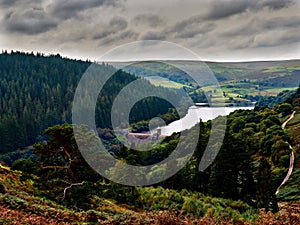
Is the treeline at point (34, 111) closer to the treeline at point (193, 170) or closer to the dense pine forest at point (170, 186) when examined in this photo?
the treeline at point (193, 170)

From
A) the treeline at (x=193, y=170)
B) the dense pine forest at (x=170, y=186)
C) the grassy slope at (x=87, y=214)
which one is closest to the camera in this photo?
the grassy slope at (x=87, y=214)

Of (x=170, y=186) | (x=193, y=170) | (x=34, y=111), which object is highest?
(x=193, y=170)

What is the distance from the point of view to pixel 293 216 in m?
10.4

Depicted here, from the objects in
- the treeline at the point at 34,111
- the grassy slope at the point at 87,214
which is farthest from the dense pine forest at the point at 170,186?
the treeline at the point at 34,111

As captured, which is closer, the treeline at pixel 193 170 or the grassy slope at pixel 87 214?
the grassy slope at pixel 87 214

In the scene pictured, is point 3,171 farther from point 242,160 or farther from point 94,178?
point 242,160

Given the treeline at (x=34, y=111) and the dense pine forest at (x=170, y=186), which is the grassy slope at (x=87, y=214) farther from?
the treeline at (x=34, y=111)

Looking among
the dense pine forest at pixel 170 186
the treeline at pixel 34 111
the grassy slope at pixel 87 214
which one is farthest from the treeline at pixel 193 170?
the treeline at pixel 34 111

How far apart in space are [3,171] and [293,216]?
1982cm

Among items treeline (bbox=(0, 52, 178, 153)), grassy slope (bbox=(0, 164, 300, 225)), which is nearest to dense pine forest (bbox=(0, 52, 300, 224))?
grassy slope (bbox=(0, 164, 300, 225))

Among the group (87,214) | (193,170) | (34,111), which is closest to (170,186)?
(193,170)

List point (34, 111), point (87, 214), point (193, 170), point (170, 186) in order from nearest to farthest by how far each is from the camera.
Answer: point (87, 214)
point (170, 186)
point (193, 170)
point (34, 111)

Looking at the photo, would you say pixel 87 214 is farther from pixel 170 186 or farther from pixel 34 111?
pixel 34 111

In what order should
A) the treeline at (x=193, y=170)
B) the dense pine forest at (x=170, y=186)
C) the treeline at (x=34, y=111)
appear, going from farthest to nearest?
the treeline at (x=34, y=111)
the treeline at (x=193, y=170)
the dense pine forest at (x=170, y=186)
